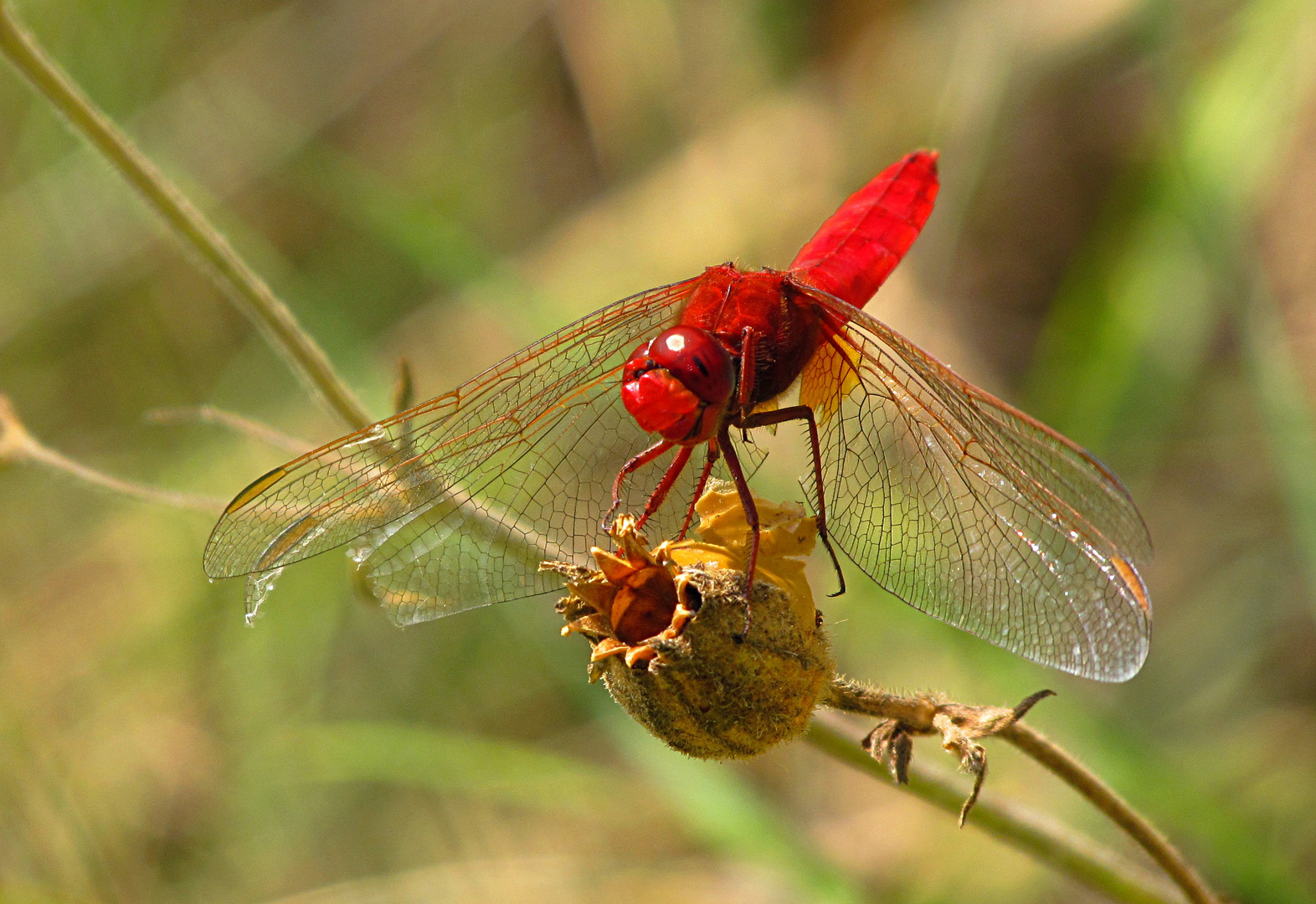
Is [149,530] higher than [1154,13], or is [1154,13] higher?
[149,530]

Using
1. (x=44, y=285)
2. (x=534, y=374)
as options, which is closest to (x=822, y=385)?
(x=534, y=374)

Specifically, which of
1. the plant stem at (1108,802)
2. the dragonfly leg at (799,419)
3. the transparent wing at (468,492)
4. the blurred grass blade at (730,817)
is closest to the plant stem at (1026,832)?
the plant stem at (1108,802)

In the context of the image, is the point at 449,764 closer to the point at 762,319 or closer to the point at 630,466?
the point at 630,466

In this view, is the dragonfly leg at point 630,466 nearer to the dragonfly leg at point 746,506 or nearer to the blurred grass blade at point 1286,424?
the dragonfly leg at point 746,506

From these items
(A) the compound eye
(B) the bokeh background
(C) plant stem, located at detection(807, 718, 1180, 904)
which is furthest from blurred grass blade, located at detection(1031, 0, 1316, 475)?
(A) the compound eye

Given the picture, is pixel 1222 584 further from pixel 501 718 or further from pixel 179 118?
pixel 179 118

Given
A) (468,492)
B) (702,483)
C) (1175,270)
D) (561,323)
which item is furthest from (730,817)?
(1175,270)
